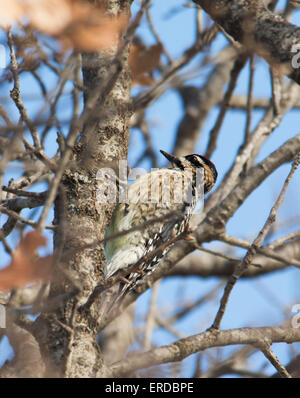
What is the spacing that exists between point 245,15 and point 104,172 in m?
1.25

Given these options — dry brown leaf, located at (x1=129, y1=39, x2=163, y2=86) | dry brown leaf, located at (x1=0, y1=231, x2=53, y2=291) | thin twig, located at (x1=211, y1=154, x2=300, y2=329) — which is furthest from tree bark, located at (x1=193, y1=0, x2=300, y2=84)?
dry brown leaf, located at (x1=0, y1=231, x2=53, y2=291)

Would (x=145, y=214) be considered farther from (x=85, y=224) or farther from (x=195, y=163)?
(x=85, y=224)

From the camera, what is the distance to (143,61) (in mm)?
4469

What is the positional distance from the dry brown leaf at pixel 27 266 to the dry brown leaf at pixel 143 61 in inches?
105

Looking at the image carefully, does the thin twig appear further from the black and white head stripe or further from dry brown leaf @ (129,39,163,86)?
the black and white head stripe

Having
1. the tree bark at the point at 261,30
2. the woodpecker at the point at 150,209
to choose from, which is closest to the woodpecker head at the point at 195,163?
the woodpecker at the point at 150,209

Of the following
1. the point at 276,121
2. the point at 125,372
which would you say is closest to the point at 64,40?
the point at 125,372

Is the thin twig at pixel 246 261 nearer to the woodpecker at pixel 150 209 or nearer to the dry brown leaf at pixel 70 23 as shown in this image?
the dry brown leaf at pixel 70 23

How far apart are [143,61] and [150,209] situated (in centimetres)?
129

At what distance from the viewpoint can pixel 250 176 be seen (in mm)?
4480

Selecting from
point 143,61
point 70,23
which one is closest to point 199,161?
point 143,61

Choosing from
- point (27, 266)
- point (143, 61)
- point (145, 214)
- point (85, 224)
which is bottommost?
point (27, 266)

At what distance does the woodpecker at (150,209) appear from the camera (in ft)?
15.4

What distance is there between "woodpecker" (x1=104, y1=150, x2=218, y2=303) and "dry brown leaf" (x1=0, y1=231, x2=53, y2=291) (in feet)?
8.51
